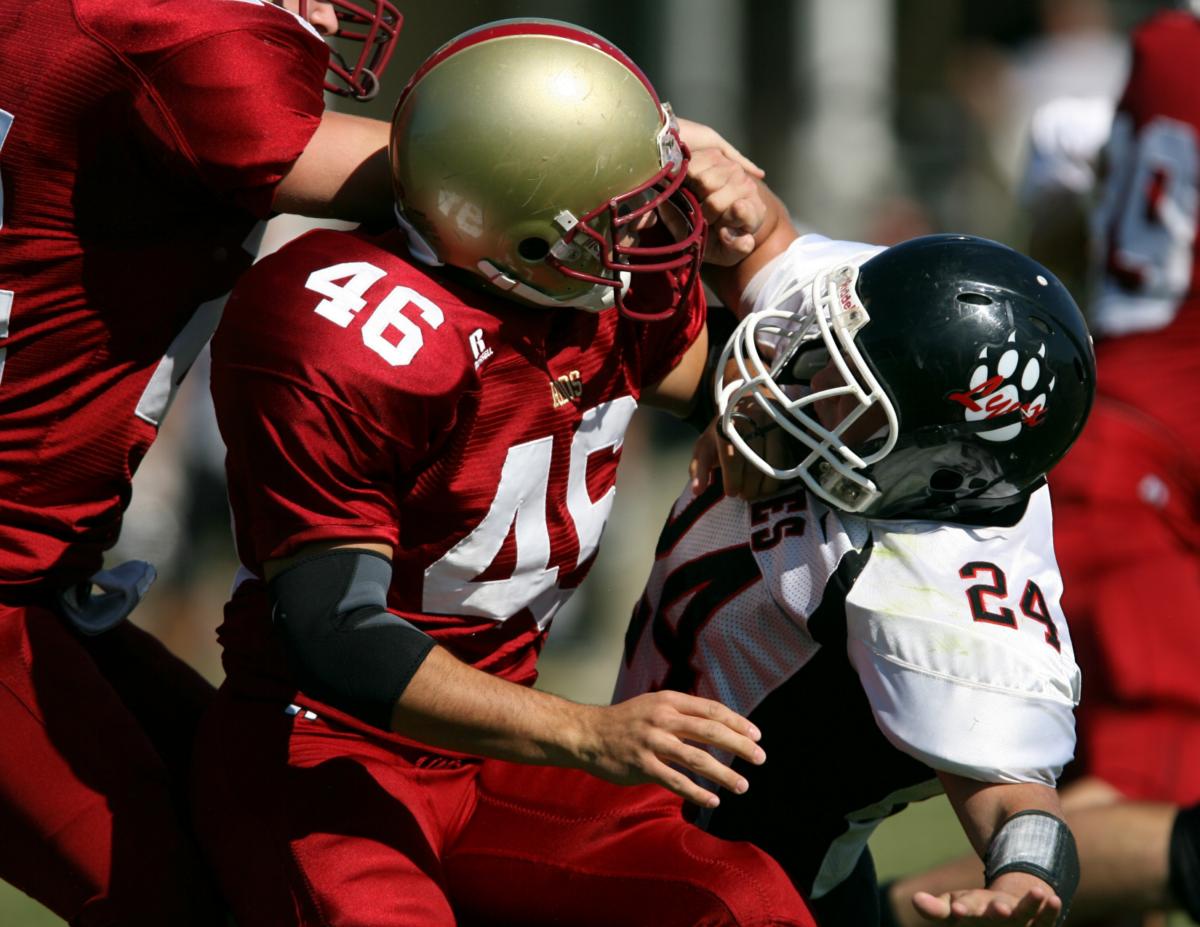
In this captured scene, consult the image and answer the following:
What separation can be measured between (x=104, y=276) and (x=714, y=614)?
3.56ft

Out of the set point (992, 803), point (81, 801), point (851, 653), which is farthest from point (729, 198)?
point (81, 801)

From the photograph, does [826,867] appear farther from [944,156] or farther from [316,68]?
[944,156]

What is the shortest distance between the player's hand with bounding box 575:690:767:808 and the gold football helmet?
0.63m

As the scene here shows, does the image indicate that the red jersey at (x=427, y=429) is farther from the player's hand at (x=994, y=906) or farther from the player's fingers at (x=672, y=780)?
the player's hand at (x=994, y=906)

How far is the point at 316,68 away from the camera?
2.00 m

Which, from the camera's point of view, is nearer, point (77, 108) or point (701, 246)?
Result: point (77, 108)

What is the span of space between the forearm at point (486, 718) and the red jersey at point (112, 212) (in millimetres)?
752

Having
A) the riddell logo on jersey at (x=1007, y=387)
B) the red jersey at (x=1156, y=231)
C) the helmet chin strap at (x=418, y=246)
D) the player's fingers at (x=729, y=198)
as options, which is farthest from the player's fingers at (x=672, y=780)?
the red jersey at (x=1156, y=231)

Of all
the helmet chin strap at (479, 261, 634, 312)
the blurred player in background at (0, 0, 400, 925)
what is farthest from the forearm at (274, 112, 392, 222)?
the helmet chin strap at (479, 261, 634, 312)

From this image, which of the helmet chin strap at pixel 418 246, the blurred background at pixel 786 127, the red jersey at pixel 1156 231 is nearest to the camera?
the helmet chin strap at pixel 418 246

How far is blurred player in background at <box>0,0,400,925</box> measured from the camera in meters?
1.89

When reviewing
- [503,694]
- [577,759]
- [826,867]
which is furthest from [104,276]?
[826,867]

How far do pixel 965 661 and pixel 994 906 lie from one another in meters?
0.33

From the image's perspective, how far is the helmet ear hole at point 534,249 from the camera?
195 centimetres
